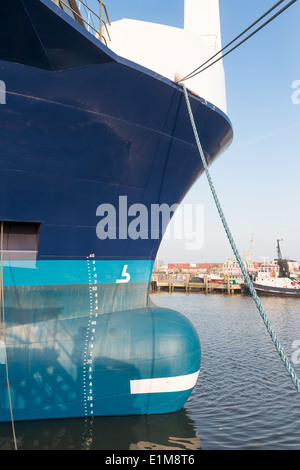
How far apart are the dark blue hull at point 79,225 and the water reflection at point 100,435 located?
0.81ft

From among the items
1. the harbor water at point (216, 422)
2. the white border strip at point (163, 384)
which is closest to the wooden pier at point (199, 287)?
the harbor water at point (216, 422)

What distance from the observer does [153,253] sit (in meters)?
9.02

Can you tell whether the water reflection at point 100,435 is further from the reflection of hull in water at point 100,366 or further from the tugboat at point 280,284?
the tugboat at point 280,284

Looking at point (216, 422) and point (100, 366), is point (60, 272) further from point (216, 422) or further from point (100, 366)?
point (216, 422)

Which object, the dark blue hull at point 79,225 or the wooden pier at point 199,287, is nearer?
the dark blue hull at point 79,225

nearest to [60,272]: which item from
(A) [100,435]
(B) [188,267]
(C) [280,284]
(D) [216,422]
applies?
(A) [100,435]

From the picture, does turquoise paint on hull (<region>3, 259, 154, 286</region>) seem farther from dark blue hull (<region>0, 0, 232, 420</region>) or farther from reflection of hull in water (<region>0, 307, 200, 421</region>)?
reflection of hull in water (<region>0, 307, 200, 421</region>)

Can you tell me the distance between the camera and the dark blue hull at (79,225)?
6.35 meters

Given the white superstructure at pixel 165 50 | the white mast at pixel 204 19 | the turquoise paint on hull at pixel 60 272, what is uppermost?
the white mast at pixel 204 19

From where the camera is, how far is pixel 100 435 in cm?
700

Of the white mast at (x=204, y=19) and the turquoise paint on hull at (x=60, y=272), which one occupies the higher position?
the white mast at (x=204, y=19)

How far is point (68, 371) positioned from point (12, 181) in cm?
371

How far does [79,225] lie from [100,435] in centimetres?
411
